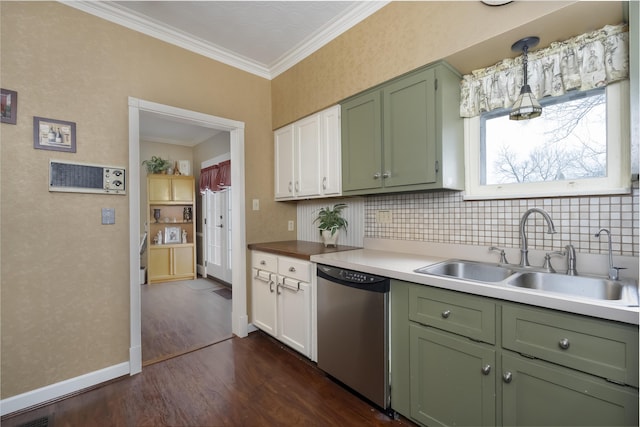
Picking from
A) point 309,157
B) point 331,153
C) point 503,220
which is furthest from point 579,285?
point 309,157

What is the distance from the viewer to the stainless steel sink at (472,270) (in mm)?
1602

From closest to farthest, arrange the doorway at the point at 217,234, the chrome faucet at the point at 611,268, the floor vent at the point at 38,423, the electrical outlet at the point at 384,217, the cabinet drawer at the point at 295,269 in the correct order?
the chrome faucet at the point at 611,268, the floor vent at the point at 38,423, the cabinet drawer at the point at 295,269, the electrical outlet at the point at 384,217, the doorway at the point at 217,234

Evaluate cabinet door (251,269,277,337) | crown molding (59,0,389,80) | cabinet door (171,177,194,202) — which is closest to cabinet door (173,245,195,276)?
cabinet door (171,177,194,202)

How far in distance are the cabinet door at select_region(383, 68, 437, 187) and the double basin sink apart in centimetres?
60

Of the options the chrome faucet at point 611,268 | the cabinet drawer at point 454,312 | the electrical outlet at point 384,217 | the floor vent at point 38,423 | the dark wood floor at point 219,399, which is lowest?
the floor vent at point 38,423

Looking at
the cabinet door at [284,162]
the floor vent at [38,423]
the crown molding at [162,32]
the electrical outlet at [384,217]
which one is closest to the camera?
the floor vent at [38,423]

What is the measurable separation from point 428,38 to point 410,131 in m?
0.56

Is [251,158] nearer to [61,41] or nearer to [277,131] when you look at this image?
[277,131]

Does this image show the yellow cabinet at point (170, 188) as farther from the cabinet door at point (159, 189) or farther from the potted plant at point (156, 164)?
the potted plant at point (156, 164)

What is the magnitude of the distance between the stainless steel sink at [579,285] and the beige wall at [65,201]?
8.77 ft

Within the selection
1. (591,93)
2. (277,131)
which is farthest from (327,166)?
(591,93)

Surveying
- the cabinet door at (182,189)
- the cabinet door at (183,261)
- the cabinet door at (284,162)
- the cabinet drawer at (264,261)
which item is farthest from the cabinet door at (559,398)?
the cabinet door at (182,189)

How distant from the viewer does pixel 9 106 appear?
173cm

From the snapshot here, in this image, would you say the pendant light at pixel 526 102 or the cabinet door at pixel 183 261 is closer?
the pendant light at pixel 526 102
